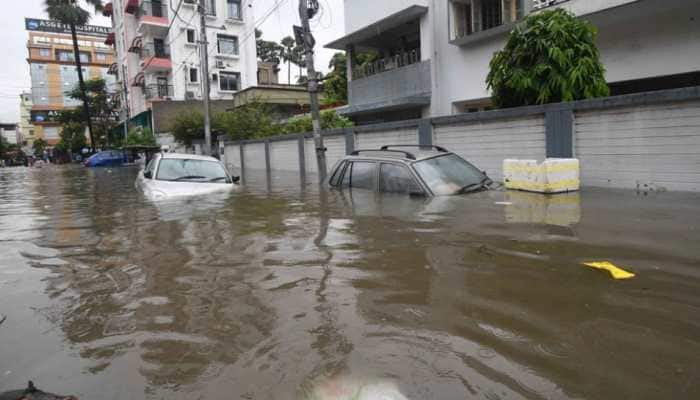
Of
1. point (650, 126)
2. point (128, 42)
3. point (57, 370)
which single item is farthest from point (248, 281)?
point (128, 42)

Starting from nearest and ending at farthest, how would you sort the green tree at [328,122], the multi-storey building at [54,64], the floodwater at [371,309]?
the floodwater at [371,309], the green tree at [328,122], the multi-storey building at [54,64]

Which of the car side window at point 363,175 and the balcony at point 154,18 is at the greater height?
the balcony at point 154,18

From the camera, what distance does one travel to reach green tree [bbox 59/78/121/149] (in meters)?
55.7

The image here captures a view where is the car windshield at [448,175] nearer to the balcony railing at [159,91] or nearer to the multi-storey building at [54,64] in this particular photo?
the balcony railing at [159,91]

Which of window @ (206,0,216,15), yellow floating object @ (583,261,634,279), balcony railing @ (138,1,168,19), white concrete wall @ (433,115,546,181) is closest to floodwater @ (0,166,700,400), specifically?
yellow floating object @ (583,261,634,279)

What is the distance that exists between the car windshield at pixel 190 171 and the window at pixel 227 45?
35.5m

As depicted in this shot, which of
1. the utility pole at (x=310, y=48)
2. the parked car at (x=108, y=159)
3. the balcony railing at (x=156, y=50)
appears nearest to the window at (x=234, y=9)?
the balcony railing at (x=156, y=50)

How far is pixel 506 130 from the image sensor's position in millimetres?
10758

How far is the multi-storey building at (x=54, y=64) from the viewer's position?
9038 cm

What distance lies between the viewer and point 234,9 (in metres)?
45.1

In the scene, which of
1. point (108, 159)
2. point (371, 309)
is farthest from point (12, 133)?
point (371, 309)

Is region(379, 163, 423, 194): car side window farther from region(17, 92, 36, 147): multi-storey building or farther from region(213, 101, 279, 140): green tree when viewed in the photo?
region(17, 92, 36, 147): multi-storey building

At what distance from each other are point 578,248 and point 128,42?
52.8 meters

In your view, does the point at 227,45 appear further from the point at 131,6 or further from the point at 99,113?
the point at 99,113
